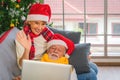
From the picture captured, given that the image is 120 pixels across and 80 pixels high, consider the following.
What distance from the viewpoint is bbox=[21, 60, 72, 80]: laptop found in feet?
5.11

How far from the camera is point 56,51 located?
7.21 ft

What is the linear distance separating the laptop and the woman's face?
686 millimetres

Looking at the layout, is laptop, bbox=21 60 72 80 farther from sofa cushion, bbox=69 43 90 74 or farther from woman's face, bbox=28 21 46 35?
sofa cushion, bbox=69 43 90 74

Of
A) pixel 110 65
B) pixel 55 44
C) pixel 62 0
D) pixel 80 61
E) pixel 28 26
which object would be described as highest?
pixel 62 0

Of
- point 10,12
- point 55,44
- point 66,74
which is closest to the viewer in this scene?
point 66,74

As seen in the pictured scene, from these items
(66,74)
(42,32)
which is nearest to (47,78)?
(66,74)

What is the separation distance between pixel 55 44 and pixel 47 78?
672 mm

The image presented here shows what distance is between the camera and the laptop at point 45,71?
61.3 inches

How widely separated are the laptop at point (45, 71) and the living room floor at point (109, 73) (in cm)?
269

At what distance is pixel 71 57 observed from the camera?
275 centimetres

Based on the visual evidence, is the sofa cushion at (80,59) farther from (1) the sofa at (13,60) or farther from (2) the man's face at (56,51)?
(2) the man's face at (56,51)

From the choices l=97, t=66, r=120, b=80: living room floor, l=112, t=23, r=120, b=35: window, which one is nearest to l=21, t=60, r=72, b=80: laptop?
l=97, t=66, r=120, b=80: living room floor

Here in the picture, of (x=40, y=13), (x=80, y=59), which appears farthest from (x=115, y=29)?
(x=40, y=13)

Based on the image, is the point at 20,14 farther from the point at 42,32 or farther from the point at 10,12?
the point at 42,32
